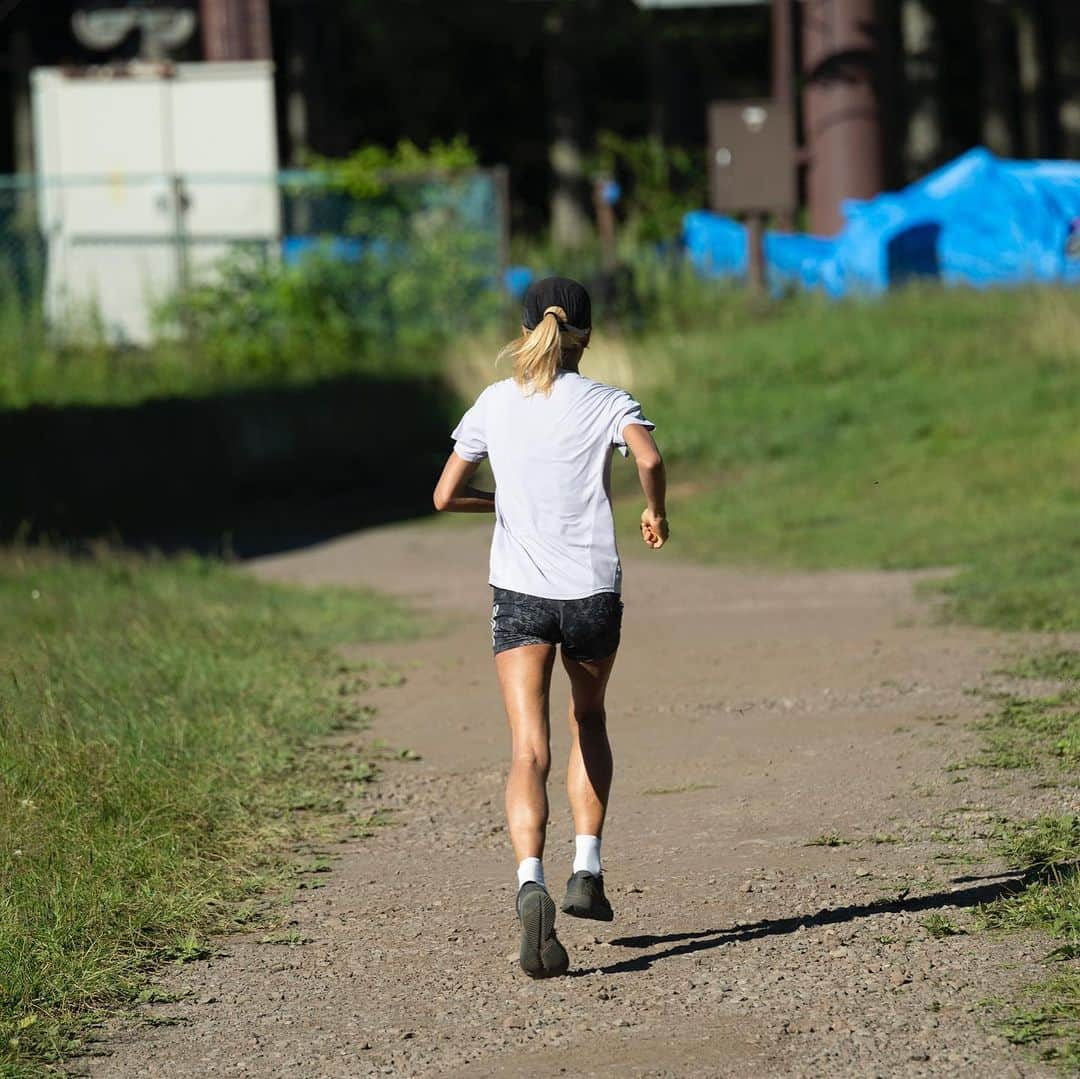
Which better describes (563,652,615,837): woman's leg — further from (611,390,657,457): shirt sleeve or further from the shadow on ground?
the shadow on ground

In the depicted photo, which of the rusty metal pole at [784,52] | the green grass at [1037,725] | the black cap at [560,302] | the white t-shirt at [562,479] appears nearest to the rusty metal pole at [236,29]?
the rusty metal pole at [784,52]

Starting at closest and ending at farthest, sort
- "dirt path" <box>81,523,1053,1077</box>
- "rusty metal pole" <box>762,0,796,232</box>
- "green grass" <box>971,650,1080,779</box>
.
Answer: "dirt path" <box>81,523,1053,1077</box>, "green grass" <box>971,650,1080,779</box>, "rusty metal pole" <box>762,0,796,232</box>

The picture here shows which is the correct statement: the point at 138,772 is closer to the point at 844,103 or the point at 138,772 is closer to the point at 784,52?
the point at 784,52

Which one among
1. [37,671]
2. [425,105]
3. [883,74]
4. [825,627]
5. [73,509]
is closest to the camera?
[37,671]

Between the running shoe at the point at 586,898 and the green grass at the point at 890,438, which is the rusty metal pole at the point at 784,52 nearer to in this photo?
the green grass at the point at 890,438

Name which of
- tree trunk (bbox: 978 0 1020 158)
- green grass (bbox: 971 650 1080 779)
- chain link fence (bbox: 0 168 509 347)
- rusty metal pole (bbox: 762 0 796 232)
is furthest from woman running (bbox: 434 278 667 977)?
tree trunk (bbox: 978 0 1020 158)

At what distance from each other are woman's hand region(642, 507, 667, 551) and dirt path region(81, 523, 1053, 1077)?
1.13m

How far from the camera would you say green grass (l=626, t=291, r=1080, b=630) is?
12406mm

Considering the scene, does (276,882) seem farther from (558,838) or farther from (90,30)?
(90,30)

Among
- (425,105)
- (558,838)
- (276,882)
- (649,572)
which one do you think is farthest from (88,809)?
(425,105)

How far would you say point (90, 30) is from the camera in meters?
26.2

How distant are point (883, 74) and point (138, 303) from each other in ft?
32.8

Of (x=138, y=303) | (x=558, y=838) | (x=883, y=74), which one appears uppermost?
(x=883, y=74)

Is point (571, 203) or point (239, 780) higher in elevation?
point (571, 203)
